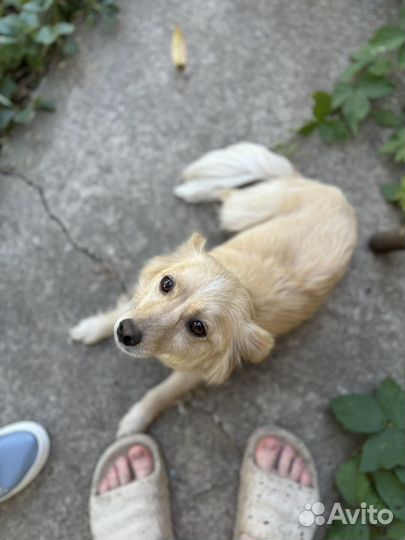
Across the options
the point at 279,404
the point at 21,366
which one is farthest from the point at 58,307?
the point at 279,404

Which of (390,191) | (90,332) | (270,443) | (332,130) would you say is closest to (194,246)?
(90,332)

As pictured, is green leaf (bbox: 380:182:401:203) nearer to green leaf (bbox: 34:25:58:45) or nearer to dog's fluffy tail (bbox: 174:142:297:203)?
dog's fluffy tail (bbox: 174:142:297:203)

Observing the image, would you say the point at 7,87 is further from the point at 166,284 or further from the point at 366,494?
the point at 366,494

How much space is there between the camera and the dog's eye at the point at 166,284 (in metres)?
1.94

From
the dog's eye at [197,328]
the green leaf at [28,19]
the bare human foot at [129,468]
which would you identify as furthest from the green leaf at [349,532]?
the green leaf at [28,19]

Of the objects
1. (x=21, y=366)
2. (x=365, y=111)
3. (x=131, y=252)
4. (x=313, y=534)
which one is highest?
(x=365, y=111)

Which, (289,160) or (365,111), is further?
(289,160)

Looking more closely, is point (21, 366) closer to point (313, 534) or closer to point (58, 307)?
point (58, 307)

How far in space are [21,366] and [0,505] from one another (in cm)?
70

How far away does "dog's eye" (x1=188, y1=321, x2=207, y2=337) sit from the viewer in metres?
1.89

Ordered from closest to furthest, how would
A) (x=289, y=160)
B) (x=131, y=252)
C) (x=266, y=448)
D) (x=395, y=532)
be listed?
(x=395, y=532)
(x=266, y=448)
(x=131, y=252)
(x=289, y=160)

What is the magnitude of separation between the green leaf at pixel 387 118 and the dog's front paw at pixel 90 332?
82.6 inches

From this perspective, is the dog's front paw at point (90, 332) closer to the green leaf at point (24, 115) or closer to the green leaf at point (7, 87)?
the green leaf at point (24, 115)

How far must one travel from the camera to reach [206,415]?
2658 millimetres
